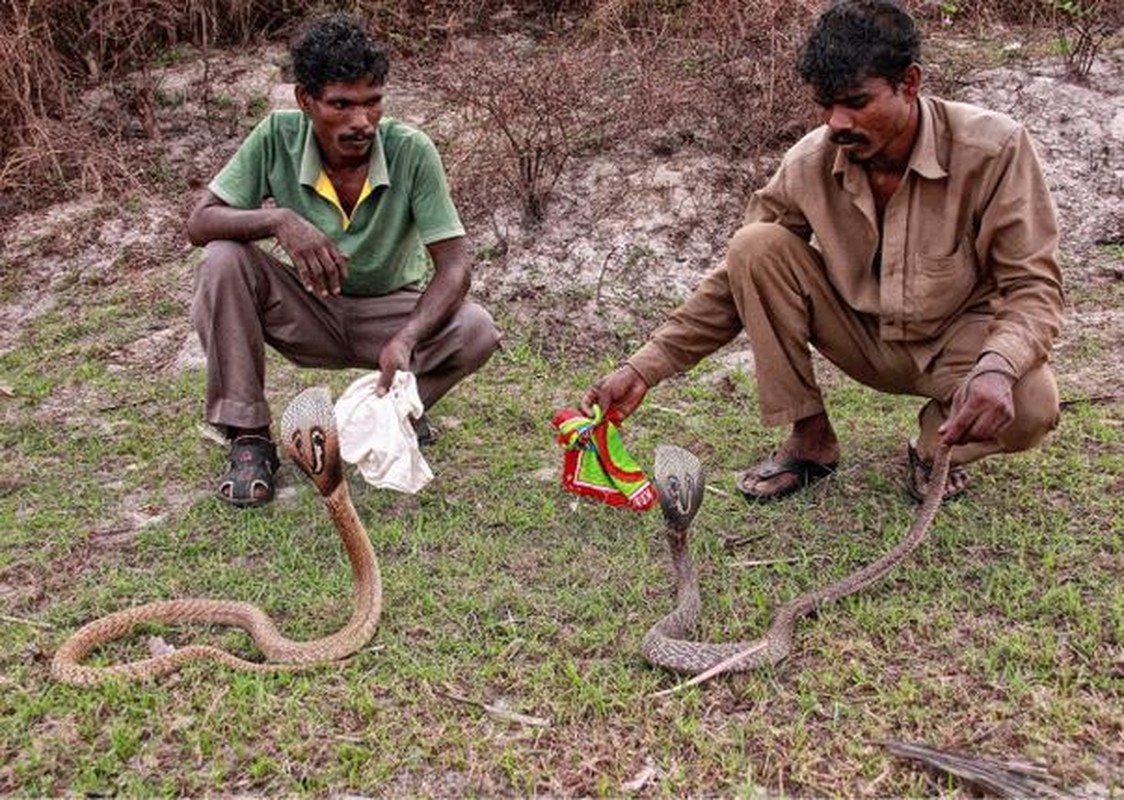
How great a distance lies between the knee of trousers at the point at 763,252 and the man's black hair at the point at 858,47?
52cm

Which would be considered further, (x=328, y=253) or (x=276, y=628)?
Result: (x=328, y=253)

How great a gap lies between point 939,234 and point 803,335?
523 millimetres

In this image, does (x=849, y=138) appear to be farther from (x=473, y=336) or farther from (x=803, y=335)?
(x=473, y=336)

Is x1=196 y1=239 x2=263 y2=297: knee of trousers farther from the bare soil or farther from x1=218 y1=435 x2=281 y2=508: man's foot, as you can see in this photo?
the bare soil

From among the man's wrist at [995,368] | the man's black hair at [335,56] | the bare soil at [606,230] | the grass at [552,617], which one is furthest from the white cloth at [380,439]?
the bare soil at [606,230]

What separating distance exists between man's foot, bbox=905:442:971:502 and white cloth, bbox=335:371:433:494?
1598 mm

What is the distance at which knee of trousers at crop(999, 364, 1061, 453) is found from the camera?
3.32 meters

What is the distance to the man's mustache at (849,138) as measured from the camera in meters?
3.29

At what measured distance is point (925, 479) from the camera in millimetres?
3693

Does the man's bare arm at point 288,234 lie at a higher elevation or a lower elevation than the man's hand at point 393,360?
higher

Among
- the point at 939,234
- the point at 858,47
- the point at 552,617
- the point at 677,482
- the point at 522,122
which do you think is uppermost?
the point at 858,47

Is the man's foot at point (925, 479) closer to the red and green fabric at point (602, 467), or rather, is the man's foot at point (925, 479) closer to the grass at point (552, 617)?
the grass at point (552, 617)

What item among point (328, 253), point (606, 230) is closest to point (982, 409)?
point (328, 253)

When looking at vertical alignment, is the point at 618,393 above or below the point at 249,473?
above
